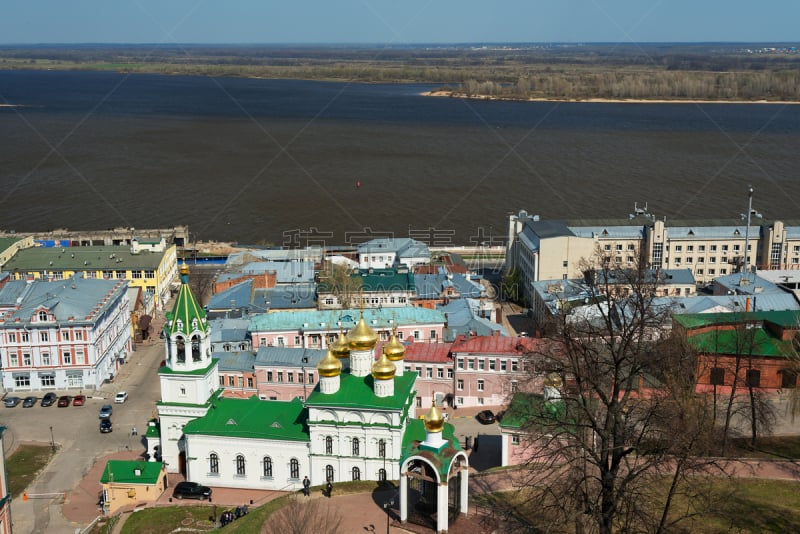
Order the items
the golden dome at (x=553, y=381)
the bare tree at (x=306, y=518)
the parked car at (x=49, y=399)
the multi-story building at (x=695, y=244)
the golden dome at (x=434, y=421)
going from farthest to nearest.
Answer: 1. the multi-story building at (x=695, y=244)
2. the parked car at (x=49, y=399)
3. the golden dome at (x=553, y=381)
4. the bare tree at (x=306, y=518)
5. the golden dome at (x=434, y=421)

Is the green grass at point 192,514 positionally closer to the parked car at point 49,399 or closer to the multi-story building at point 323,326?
the parked car at point 49,399

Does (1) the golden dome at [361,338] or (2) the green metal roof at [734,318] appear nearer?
(1) the golden dome at [361,338]

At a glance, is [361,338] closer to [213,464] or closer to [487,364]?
[213,464]

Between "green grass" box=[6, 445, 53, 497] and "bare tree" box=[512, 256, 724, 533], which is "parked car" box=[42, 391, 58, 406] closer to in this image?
"green grass" box=[6, 445, 53, 497]

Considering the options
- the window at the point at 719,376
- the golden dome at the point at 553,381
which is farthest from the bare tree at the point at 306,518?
A: the window at the point at 719,376

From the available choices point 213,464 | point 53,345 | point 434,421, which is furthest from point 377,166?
point 434,421
